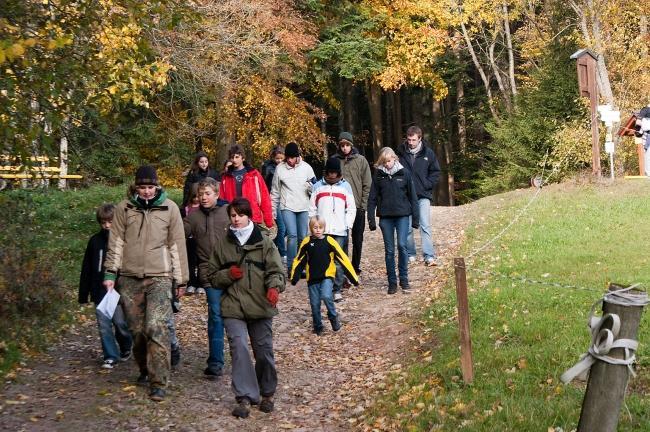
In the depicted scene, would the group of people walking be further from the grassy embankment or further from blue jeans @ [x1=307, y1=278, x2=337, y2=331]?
the grassy embankment

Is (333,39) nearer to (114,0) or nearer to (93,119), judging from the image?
(93,119)

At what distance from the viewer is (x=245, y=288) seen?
27.0 feet

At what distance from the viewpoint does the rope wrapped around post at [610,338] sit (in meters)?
4.77

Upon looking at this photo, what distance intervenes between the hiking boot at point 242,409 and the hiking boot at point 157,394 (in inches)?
30.6

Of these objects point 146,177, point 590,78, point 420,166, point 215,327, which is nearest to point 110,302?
point 146,177

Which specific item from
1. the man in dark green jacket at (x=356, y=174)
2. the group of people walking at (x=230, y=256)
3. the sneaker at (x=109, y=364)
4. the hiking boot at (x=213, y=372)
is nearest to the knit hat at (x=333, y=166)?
the group of people walking at (x=230, y=256)

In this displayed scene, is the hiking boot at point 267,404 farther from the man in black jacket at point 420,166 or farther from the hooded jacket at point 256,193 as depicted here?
the man in black jacket at point 420,166

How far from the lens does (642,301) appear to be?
475cm

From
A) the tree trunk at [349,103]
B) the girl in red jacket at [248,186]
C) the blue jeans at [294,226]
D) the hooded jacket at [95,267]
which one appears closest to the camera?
the hooded jacket at [95,267]

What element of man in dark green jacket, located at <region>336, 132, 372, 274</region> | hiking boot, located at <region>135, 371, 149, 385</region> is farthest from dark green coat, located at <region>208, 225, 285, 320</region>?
man in dark green jacket, located at <region>336, 132, 372, 274</region>

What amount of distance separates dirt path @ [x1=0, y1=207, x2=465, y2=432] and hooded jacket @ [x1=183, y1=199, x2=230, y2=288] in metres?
1.29

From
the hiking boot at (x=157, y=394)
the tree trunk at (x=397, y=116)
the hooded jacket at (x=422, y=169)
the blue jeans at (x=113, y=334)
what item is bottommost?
the hiking boot at (x=157, y=394)

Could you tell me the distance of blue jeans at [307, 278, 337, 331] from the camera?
36.6 feet

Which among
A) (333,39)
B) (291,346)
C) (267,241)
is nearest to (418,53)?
(333,39)
